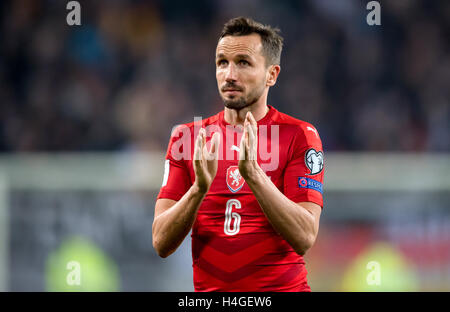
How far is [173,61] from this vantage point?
25.2ft

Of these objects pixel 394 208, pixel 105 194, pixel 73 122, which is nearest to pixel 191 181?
pixel 105 194

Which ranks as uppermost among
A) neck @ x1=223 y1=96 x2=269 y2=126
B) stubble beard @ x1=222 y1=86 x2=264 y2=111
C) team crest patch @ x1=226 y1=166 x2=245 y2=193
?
stubble beard @ x1=222 y1=86 x2=264 y2=111

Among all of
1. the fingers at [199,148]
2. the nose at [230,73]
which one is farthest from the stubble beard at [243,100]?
the fingers at [199,148]

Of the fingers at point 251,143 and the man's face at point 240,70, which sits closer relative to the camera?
the fingers at point 251,143

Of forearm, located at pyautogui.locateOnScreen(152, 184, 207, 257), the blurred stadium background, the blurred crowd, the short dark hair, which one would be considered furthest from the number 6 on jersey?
the blurred crowd

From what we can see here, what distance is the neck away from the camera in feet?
10.6

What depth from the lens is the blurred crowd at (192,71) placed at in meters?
6.97

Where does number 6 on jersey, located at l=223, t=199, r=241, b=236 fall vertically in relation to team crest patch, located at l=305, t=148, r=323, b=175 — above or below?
below

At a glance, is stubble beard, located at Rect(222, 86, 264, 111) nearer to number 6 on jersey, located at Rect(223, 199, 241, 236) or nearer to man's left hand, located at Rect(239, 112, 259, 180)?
man's left hand, located at Rect(239, 112, 259, 180)

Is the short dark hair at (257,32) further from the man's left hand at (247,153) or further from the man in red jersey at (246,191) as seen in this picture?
the man's left hand at (247,153)

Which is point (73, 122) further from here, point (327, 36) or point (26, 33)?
point (327, 36)

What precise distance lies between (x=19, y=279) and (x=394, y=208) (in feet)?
10.6

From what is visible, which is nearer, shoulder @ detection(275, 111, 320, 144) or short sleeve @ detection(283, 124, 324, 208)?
short sleeve @ detection(283, 124, 324, 208)

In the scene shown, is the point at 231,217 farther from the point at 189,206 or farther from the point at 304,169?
the point at 304,169
